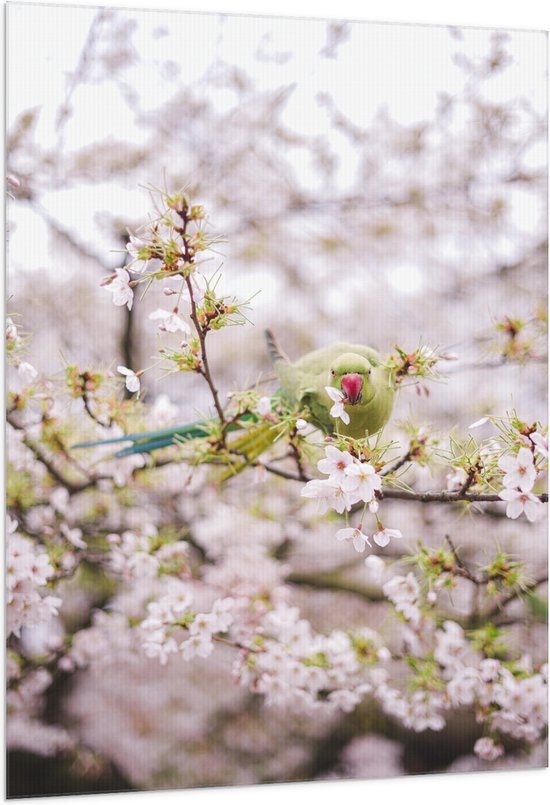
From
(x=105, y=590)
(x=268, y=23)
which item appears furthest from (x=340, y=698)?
(x=268, y=23)

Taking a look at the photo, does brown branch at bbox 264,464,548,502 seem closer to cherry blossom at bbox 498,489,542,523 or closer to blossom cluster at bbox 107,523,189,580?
cherry blossom at bbox 498,489,542,523

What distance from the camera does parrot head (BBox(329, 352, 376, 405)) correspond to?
1.17 metres

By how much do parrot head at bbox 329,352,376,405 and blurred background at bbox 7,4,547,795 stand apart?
2.17 ft

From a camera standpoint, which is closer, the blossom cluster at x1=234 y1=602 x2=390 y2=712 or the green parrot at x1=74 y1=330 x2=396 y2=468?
the green parrot at x1=74 y1=330 x2=396 y2=468

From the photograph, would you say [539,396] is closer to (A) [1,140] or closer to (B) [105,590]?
(B) [105,590]

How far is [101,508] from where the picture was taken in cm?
204

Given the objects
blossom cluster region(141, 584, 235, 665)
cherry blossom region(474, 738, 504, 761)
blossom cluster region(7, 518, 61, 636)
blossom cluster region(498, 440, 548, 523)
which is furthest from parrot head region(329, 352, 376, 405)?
cherry blossom region(474, 738, 504, 761)

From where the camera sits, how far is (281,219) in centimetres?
233

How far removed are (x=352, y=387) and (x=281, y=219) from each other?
4.18ft

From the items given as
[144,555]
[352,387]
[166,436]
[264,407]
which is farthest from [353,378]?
[144,555]

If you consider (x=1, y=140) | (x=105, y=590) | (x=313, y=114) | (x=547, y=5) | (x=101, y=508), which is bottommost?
(x=105, y=590)

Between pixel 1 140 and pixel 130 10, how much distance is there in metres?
0.44

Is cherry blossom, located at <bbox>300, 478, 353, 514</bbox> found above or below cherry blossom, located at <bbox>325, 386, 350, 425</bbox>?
below

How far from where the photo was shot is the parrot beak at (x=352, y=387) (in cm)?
117
